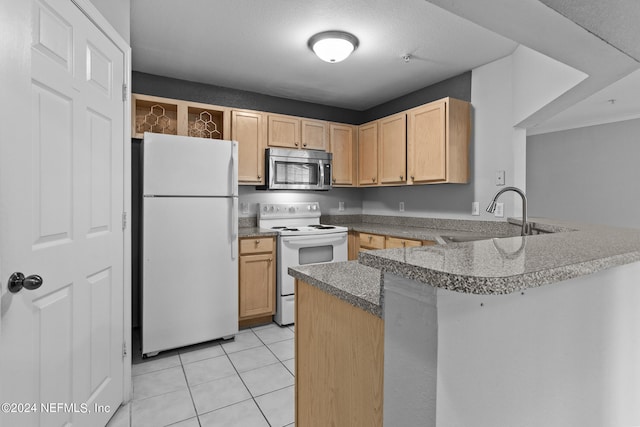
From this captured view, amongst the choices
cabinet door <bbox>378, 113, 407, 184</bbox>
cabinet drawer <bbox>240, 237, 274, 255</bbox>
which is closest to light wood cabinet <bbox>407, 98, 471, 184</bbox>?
cabinet door <bbox>378, 113, 407, 184</bbox>

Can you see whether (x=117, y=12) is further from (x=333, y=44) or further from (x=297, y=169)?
(x=297, y=169)

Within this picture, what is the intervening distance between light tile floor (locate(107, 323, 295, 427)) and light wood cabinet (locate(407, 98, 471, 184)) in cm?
207

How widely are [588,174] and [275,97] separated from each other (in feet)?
15.3

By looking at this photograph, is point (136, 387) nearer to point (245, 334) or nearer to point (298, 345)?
point (245, 334)

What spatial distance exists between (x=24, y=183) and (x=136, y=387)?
157 cm

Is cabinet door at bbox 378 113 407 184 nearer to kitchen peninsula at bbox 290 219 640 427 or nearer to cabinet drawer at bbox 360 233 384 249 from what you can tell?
cabinet drawer at bbox 360 233 384 249

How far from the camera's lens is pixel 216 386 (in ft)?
7.04

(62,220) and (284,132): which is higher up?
(284,132)

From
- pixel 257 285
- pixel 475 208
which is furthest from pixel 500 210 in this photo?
pixel 257 285

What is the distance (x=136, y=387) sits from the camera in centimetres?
214

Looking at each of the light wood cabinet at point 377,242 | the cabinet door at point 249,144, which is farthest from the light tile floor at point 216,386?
the cabinet door at point 249,144

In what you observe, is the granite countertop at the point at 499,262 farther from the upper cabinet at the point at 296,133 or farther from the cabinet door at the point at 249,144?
the upper cabinet at the point at 296,133

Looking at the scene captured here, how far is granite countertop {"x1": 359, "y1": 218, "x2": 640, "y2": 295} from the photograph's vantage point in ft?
1.88

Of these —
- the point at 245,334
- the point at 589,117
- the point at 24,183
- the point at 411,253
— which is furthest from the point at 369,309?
the point at 589,117
